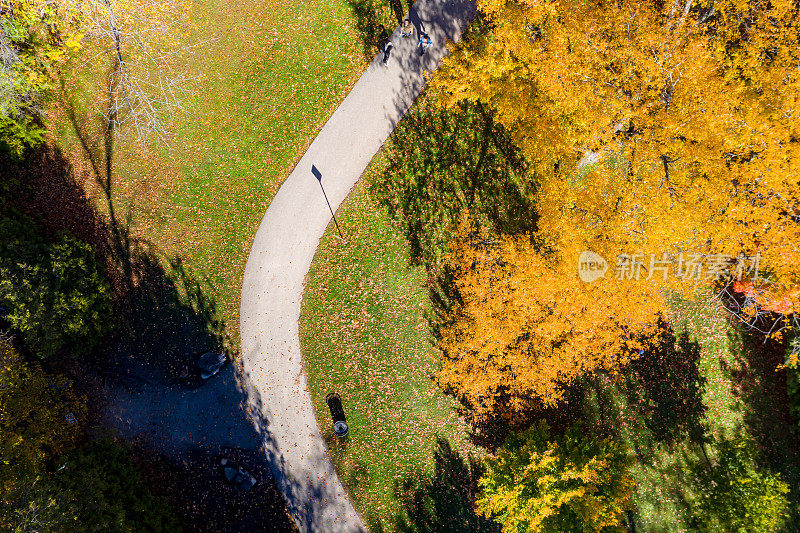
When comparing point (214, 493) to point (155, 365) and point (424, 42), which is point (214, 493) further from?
point (424, 42)

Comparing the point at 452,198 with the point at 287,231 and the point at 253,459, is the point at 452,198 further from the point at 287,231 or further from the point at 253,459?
the point at 253,459

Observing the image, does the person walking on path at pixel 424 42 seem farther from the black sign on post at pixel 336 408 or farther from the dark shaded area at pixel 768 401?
the dark shaded area at pixel 768 401

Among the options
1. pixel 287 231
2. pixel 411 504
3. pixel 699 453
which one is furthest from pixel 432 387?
pixel 699 453

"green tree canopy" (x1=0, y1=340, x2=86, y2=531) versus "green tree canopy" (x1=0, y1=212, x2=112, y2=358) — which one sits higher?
"green tree canopy" (x1=0, y1=212, x2=112, y2=358)

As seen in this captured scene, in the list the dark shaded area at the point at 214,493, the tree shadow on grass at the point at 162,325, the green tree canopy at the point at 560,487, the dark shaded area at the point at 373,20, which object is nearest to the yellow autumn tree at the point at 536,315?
the green tree canopy at the point at 560,487

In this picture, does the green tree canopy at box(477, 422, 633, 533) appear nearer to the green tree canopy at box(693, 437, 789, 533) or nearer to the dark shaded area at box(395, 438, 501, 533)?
the dark shaded area at box(395, 438, 501, 533)

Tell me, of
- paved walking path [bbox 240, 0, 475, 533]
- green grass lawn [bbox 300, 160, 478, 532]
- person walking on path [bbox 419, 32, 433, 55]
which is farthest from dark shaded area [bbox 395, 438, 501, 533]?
person walking on path [bbox 419, 32, 433, 55]
